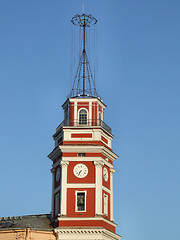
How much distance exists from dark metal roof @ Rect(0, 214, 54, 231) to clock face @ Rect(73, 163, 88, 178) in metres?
5.36

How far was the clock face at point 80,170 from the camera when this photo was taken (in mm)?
51562

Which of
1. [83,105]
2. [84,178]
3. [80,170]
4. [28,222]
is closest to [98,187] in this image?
[84,178]

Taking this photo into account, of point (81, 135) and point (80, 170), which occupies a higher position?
point (81, 135)

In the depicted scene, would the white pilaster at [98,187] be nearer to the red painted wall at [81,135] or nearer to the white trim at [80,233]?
the white trim at [80,233]

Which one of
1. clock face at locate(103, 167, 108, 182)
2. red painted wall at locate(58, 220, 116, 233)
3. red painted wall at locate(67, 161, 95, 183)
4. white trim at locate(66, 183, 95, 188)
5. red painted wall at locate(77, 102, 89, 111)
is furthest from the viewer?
red painted wall at locate(77, 102, 89, 111)

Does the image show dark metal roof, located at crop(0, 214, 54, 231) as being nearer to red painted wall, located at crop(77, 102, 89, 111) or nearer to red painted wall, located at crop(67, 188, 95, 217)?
red painted wall, located at crop(67, 188, 95, 217)

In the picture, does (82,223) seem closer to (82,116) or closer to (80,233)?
(80,233)

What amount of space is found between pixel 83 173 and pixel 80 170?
16.0 inches

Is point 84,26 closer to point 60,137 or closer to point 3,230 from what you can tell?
point 60,137

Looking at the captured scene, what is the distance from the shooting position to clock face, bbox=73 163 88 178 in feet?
169

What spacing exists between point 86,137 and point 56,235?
9.90m

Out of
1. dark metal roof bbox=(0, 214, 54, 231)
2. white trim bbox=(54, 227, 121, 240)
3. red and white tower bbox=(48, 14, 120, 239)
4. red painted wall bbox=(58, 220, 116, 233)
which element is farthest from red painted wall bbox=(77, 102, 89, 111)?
white trim bbox=(54, 227, 121, 240)

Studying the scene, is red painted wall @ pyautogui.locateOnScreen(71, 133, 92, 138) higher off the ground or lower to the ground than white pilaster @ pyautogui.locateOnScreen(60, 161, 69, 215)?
higher

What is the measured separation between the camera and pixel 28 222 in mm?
51188
